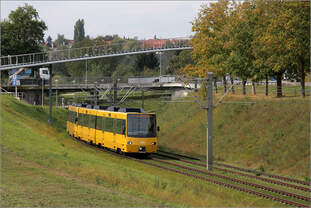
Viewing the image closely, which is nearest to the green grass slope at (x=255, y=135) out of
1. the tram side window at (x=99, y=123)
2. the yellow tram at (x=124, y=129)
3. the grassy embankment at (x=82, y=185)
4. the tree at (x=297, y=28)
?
the tree at (x=297, y=28)

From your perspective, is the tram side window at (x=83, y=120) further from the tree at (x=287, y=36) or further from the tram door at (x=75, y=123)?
the tree at (x=287, y=36)

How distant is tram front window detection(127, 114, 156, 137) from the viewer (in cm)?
2973

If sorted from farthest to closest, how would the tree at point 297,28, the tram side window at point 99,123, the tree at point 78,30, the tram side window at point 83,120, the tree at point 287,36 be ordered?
the tree at point 78,30 < the tram side window at point 83,120 < the tram side window at point 99,123 < the tree at point 287,36 < the tree at point 297,28

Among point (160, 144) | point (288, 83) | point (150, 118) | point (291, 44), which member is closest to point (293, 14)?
point (291, 44)

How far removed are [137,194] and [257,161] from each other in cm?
1726

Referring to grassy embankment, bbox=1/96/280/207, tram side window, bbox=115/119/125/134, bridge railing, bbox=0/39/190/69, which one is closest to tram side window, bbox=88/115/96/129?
tram side window, bbox=115/119/125/134

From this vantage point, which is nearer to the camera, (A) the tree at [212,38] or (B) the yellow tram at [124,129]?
(B) the yellow tram at [124,129]

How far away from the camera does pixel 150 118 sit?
3036 centimetres

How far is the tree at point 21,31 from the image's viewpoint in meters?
75.6

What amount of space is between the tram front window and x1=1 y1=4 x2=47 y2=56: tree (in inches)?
2001

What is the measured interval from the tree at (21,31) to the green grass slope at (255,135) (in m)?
37.6

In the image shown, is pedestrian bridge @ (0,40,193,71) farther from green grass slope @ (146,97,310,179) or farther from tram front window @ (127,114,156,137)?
tram front window @ (127,114,156,137)

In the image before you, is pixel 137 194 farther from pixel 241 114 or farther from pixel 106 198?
pixel 241 114

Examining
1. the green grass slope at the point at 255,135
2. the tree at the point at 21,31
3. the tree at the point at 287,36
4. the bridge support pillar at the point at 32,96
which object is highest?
the tree at the point at 21,31
